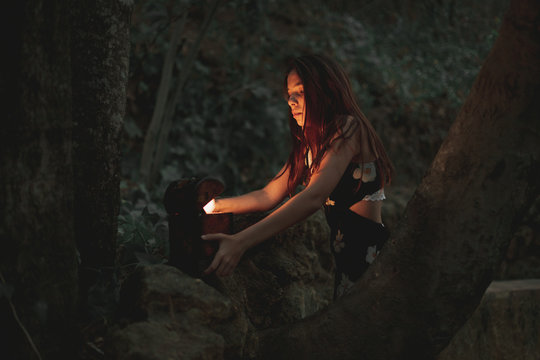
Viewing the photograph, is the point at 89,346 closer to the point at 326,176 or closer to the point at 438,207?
the point at 326,176

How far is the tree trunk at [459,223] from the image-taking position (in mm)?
1643

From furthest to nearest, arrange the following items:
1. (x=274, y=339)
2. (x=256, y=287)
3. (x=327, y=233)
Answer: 1. (x=327, y=233)
2. (x=256, y=287)
3. (x=274, y=339)

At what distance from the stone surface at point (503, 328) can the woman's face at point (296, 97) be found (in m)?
1.35

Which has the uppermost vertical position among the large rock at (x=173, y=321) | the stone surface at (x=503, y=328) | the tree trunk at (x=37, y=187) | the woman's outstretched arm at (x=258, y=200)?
the tree trunk at (x=37, y=187)

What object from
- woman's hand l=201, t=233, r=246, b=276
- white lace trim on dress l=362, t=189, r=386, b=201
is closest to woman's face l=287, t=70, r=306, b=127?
white lace trim on dress l=362, t=189, r=386, b=201

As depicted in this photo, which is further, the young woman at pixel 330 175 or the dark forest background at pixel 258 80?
the dark forest background at pixel 258 80

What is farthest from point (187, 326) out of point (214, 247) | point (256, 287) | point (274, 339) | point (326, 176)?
point (326, 176)

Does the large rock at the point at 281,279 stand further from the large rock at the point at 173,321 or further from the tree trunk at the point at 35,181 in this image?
the tree trunk at the point at 35,181

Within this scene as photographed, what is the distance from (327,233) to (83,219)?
150 centimetres

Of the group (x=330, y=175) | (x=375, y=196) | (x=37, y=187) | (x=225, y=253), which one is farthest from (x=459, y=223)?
(x=37, y=187)

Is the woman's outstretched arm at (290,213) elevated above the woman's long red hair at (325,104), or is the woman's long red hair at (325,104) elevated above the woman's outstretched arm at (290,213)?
the woman's long red hair at (325,104)

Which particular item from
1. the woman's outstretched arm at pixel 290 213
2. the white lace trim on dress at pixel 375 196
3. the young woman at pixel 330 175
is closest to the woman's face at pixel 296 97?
the young woman at pixel 330 175

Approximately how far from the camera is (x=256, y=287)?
2.30 m

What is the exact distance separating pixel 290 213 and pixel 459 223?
69 centimetres
